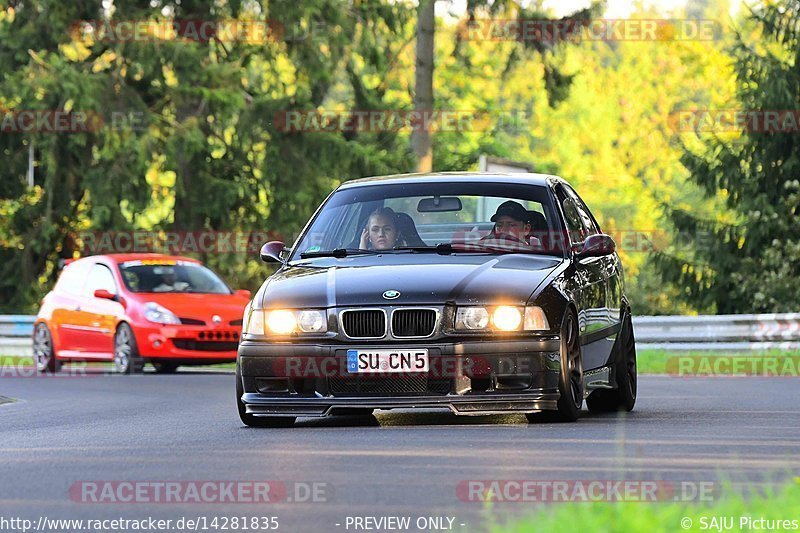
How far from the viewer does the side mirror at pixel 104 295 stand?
24.2 m

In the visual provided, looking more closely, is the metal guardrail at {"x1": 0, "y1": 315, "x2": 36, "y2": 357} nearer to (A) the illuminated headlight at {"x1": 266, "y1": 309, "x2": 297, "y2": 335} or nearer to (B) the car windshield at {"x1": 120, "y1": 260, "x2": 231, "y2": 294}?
(B) the car windshield at {"x1": 120, "y1": 260, "x2": 231, "y2": 294}

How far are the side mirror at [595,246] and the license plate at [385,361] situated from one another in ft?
5.79

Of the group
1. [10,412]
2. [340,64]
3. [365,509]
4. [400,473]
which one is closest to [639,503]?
[365,509]

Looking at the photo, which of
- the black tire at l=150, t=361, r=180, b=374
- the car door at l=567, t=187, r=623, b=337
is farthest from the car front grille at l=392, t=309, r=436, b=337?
the black tire at l=150, t=361, r=180, b=374

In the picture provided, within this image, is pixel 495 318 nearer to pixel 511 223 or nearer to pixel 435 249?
pixel 435 249

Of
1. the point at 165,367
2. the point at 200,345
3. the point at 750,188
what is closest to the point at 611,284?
the point at 200,345

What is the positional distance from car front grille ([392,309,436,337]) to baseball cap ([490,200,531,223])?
1.62 metres

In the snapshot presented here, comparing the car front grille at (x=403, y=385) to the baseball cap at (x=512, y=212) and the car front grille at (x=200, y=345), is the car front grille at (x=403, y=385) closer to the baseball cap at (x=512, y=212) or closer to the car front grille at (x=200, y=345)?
the baseball cap at (x=512, y=212)

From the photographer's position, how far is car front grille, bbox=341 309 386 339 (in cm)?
1120

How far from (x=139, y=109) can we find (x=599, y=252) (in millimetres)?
23722

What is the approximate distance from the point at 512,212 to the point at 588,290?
0.76 meters

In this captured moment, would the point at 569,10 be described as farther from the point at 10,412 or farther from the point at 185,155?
the point at 10,412

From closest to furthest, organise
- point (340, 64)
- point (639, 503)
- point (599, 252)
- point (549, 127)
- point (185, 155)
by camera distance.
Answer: point (639, 503) → point (599, 252) → point (185, 155) → point (340, 64) → point (549, 127)

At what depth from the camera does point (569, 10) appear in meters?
37.8
